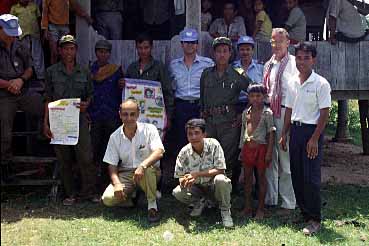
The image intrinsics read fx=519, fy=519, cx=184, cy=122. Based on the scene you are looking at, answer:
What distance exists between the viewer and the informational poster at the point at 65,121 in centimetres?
616

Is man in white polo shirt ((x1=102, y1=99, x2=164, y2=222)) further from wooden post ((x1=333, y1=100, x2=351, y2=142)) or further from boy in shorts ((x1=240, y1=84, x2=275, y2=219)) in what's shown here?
wooden post ((x1=333, y1=100, x2=351, y2=142))

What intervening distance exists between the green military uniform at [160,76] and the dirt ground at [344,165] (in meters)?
3.36

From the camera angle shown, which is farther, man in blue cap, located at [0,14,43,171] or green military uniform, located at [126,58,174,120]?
green military uniform, located at [126,58,174,120]

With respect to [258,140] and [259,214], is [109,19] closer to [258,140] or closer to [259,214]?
[258,140]

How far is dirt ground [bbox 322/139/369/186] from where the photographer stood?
8781 mm

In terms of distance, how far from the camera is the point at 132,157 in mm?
5984

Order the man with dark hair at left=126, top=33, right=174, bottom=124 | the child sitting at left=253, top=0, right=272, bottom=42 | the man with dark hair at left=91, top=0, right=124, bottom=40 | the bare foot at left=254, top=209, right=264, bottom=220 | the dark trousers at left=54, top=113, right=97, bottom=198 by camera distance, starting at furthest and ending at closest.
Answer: the man with dark hair at left=91, top=0, right=124, bottom=40
the child sitting at left=253, top=0, right=272, bottom=42
the man with dark hair at left=126, top=33, right=174, bottom=124
the dark trousers at left=54, top=113, right=97, bottom=198
the bare foot at left=254, top=209, right=264, bottom=220

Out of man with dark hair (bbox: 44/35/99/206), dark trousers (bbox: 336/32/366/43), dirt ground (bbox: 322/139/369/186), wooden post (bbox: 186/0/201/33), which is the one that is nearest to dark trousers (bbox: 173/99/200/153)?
man with dark hair (bbox: 44/35/99/206)

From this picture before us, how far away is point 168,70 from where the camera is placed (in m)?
6.70

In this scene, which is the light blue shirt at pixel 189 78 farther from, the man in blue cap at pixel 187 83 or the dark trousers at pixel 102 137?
the dark trousers at pixel 102 137

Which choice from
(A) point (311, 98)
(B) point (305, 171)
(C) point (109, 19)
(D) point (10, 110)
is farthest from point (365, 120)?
(D) point (10, 110)

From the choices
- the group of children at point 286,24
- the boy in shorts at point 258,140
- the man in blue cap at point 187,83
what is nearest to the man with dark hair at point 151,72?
the man in blue cap at point 187,83

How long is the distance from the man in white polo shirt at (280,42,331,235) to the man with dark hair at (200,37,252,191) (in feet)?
2.53

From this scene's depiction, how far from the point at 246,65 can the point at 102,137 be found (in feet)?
6.90
